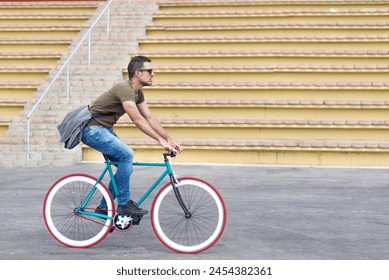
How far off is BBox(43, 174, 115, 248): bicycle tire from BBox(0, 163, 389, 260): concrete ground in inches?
4.2

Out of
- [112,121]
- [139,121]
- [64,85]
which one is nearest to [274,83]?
[64,85]

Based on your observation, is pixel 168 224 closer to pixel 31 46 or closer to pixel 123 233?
pixel 123 233

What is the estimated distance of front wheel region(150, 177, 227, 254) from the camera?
6.25 metres

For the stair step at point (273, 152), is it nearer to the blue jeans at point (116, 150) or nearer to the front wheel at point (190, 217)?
the front wheel at point (190, 217)

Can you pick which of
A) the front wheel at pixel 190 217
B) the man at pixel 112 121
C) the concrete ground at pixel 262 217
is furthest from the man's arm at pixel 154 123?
the concrete ground at pixel 262 217

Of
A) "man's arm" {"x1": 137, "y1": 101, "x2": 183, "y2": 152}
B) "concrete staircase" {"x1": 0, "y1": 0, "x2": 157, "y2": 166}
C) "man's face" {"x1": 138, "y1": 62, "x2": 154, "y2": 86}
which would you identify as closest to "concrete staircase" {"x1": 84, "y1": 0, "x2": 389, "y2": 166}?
"concrete staircase" {"x1": 0, "y1": 0, "x2": 157, "y2": 166}

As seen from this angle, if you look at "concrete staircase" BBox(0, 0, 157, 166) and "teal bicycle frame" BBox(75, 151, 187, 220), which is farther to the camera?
"concrete staircase" BBox(0, 0, 157, 166)

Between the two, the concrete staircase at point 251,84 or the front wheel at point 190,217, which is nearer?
the front wheel at point 190,217

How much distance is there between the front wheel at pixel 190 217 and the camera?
246 inches

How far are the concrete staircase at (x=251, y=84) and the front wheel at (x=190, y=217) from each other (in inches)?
281

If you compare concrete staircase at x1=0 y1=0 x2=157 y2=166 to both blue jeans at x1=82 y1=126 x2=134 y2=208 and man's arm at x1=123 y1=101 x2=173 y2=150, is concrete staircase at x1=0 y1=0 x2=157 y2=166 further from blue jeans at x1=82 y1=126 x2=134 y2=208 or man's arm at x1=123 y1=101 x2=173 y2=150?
man's arm at x1=123 y1=101 x2=173 y2=150

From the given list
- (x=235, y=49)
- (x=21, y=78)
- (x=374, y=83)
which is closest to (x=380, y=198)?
(x=374, y=83)

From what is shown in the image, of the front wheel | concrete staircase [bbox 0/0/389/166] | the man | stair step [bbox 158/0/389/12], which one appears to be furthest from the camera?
stair step [bbox 158/0/389/12]

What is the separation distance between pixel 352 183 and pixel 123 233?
16.6ft
